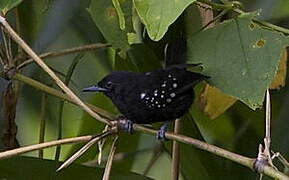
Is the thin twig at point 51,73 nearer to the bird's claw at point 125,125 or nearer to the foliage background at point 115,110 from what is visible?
the bird's claw at point 125,125

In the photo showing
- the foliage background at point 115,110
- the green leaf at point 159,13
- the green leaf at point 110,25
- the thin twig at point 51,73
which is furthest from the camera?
the foliage background at point 115,110

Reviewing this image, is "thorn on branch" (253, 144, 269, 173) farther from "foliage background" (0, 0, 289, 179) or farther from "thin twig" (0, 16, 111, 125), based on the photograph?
"foliage background" (0, 0, 289, 179)

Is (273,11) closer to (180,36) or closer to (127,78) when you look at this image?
(180,36)

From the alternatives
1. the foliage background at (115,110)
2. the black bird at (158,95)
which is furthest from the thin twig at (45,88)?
the foliage background at (115,110)

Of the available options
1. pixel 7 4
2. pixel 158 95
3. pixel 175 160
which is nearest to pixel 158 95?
pixel 158 95

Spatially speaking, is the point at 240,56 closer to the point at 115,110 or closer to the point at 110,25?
the point at 110,25

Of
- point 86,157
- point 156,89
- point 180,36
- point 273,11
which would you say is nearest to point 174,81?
point 156,89

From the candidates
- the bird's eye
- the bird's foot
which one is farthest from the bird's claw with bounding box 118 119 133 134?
the bird's eye
